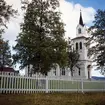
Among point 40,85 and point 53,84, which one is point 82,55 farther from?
point 40,85

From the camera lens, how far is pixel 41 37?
2377 centimetres

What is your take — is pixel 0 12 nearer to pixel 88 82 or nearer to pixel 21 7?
pixel 88 82

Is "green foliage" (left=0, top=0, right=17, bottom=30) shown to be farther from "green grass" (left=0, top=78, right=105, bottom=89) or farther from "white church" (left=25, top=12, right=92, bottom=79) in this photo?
"white church" (left=25, top=12, right=92, bottom=79)

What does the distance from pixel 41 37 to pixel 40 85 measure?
8.97 metres

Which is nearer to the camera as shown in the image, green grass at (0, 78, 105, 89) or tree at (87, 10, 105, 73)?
green grass at (0, 78, 105, 89)

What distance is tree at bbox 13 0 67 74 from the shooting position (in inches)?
911

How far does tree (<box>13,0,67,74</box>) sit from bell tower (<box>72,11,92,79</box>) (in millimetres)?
26365

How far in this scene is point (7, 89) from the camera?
14.0 m

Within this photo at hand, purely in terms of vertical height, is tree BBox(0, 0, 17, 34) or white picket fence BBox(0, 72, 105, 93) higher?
tree BBox(0, 0, 17, 34)

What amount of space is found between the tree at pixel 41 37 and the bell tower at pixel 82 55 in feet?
86.5

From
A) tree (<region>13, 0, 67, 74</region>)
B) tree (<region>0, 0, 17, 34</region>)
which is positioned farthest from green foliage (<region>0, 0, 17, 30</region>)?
tree (<region>13, 0, 67, 74</region>)

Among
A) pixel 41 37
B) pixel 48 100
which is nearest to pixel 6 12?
pixel 48 100

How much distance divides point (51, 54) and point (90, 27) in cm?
801

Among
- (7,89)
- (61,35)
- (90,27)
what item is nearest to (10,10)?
(7,89)
